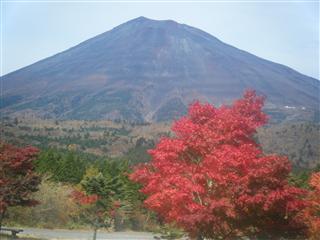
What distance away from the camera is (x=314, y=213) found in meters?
21.5

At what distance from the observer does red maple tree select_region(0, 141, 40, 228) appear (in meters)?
22.6

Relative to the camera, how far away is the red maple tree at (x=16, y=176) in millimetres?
22609

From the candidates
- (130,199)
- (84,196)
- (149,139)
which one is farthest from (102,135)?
(84,196)

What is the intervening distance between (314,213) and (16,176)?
12050mm

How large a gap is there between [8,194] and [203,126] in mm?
8983

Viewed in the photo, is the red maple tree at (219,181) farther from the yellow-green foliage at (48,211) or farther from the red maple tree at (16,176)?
the yellow-green foliage at (48,211)

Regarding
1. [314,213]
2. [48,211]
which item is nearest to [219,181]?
[314,213]

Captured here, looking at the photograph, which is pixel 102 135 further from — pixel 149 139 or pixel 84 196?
pixel 84 196

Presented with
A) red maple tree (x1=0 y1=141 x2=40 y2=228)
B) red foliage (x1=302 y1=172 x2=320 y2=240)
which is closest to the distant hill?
red maple tree (x1=0 y1=141 x2=40 y2=228)

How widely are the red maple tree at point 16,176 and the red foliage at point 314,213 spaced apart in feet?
35.3

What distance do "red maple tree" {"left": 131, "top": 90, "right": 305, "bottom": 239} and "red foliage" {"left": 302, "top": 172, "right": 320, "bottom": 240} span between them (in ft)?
6.98

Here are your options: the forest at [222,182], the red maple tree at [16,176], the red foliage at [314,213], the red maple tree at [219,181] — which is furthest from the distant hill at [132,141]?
the red maple tree at [219,181]

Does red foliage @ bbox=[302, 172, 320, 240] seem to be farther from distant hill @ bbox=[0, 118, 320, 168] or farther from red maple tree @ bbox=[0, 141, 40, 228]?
distant hill @ bbox=[0, 118, 320, 168]

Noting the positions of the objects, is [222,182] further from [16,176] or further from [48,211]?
[48,211]
